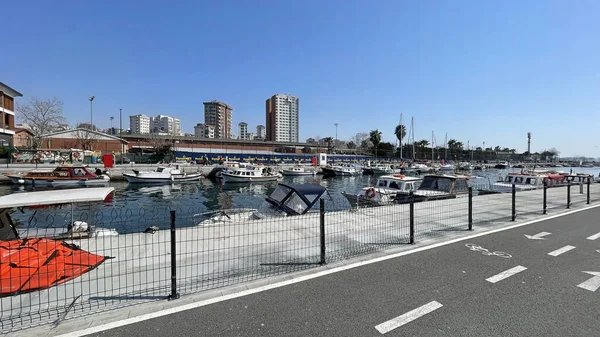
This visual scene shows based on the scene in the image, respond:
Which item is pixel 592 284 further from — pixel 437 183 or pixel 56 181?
pixel 56 181

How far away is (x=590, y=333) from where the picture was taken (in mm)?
3234

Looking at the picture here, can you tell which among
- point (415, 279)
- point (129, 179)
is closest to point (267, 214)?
point (415, 279)

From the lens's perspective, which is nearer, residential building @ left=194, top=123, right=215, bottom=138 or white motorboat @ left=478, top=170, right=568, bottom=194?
white motorboat @ left=478, top=170, right=568, bottom=194

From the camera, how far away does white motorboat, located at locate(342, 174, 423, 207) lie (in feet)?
49.9

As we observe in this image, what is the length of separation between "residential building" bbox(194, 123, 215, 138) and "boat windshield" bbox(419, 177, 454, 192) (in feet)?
499

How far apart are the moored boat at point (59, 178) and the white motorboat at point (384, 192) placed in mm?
29717

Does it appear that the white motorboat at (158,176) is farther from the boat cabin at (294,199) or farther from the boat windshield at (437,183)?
the boat windshield at (437,183)

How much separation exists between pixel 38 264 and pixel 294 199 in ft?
26.7

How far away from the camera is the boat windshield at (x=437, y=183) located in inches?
658

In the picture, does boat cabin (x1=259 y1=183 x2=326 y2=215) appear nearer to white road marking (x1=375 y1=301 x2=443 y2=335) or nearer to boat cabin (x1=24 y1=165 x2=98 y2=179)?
white road marking (x1=375 y1=301 x2=443 y2=335)

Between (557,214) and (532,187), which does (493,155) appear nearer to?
(532,187)

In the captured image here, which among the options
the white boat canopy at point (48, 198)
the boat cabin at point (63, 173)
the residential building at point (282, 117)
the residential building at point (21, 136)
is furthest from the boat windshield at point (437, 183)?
the residential building at point (282, 117)

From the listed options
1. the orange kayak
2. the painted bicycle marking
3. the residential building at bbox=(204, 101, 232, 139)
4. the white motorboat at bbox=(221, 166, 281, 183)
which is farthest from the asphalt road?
the residential building at bbox=(204, 101, 232, 139)

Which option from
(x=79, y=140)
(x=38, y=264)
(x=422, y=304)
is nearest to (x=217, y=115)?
(x=79, y=140)
